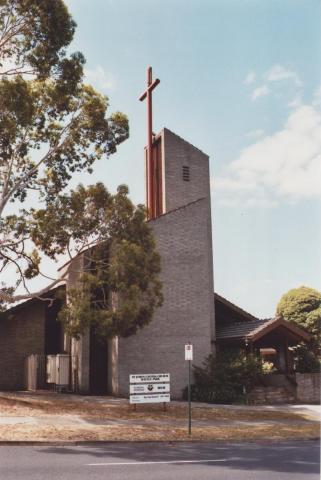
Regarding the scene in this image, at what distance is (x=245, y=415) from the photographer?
19125 millimetres

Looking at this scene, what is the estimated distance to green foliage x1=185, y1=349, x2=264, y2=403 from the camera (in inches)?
920

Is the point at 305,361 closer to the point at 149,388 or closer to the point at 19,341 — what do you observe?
the point at 149,388

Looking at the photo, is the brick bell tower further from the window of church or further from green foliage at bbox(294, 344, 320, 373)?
green foliage at bbox(294, 344, 320, 373)

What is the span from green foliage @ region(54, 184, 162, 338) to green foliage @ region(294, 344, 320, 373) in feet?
31.9

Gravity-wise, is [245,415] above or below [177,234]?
below

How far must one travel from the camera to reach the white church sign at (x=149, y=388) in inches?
704

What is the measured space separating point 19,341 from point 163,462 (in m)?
19.6

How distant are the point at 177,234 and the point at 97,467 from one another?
16.2 metres

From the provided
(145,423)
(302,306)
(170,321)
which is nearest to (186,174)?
(170,321)

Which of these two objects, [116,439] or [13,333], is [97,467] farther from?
[13,333]

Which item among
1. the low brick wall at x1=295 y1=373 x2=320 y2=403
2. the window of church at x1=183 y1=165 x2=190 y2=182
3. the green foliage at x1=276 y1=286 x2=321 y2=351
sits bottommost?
the low brick wall at x1=295 y1=373 x2=320 y2=403

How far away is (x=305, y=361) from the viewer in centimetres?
2672

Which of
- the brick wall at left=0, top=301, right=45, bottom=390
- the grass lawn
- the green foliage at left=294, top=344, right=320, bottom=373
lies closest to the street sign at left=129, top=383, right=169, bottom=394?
the grass lawn

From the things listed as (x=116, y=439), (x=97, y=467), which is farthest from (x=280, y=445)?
(x=97, y=467)
